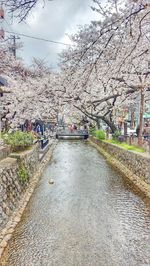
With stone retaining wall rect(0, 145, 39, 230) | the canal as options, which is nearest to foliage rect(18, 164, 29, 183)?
stone retaining wall rect(0, 145, 39, 230)

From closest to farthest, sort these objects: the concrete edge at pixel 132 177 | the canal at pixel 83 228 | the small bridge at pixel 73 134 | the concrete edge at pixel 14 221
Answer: the canal at pixel 83 228 < the concrete edge at pixel 14 221 < the concrete edge at pixel 132 177 < the small bridge at pixel 73 134

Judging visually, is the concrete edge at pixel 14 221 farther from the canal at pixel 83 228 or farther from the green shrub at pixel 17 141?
the green shrub at pixel 17 141

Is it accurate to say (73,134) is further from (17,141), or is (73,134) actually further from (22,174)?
(22,174)

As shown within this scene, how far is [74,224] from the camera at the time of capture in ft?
21.7

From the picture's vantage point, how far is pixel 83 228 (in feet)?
20.8

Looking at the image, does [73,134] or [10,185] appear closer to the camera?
[10,185]

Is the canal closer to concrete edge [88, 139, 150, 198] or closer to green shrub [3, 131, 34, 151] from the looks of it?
concrete edge [88, 139, 150, 198]

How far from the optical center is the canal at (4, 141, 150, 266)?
16.4 ft

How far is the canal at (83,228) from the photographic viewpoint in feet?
16.4

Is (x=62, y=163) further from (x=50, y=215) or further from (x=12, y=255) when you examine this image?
(x=12, y=255)

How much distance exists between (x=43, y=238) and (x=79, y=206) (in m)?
2.37

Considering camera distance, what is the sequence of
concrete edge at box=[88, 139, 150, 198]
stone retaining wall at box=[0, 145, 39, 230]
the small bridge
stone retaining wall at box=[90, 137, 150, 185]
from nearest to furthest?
1. stone retaining wall at box=[0, 145, 39, 230]
2. concrete edge at box=[88, 139, 150, 198]
3. stone retaining wall at box=[90, 137, 150, 185]
4. the small bridge

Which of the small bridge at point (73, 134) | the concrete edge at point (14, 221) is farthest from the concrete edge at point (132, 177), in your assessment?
the small bridge at point (73, 134)

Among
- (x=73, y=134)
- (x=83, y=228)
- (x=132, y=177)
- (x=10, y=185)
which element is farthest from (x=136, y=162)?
(x=73, y=134)
